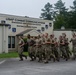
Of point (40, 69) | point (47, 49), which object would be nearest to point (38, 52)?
point (47, 49)

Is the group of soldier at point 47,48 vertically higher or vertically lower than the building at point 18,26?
lower

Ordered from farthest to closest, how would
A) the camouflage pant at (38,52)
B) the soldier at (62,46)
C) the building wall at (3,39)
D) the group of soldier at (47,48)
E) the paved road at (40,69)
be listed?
the building wall at (3,39), the soldier at (62,46), the camouflage pant at (38,52), the group of soldier at (47,48), the paved road at (40,69)

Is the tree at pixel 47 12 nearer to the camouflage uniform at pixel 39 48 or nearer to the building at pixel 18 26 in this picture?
the building at pixel 18 26

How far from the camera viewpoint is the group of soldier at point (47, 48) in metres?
18.5

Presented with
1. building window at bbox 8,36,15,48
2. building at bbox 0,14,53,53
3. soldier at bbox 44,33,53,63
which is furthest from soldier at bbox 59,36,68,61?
building window at bbox 8,36,15,48

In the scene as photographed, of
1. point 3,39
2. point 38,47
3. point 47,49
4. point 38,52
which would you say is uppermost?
point 3,39

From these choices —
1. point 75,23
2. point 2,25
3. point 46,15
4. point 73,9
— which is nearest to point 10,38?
point 2,25

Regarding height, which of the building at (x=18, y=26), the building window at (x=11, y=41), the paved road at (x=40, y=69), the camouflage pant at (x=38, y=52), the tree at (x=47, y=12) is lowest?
the paved road at (x=40, y=69)

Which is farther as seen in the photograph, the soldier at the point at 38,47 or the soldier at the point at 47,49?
the soldier at the point at 38,47

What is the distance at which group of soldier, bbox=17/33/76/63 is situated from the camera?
60.7 ft

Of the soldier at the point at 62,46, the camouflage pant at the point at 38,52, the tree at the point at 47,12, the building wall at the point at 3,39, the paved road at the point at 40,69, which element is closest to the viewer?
the paved road at the point at 40,69

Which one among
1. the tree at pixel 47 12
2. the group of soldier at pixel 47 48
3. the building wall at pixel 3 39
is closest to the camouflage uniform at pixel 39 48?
the group of soldier at pixel 47 48

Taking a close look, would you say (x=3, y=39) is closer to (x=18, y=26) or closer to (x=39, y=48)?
(x=18, y=26)

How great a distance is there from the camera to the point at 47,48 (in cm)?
1848
